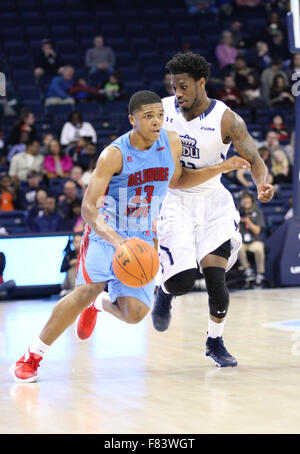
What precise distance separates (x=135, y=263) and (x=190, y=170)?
1.10 m

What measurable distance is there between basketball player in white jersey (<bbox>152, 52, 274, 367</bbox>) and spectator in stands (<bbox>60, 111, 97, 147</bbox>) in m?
7.45

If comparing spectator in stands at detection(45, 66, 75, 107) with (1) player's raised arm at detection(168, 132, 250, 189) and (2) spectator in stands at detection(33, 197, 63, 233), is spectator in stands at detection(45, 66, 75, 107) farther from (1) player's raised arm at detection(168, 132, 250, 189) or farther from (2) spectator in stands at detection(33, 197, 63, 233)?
(1) player's raised arm at detection(168, 132, 250, 189)

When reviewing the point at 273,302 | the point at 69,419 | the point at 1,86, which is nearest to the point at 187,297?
the point at 273,302

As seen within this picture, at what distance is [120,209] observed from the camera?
5.18 meters

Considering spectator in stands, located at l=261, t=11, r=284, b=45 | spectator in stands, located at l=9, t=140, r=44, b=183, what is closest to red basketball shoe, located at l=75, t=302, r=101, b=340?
spectator in stands, located at l=9, t=140, r=44, b=183

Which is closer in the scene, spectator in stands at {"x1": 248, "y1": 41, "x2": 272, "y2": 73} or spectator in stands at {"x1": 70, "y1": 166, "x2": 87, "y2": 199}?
spectator in stands at {"x1": 70, "y1": 166, "x2": 87, "y2": 199}

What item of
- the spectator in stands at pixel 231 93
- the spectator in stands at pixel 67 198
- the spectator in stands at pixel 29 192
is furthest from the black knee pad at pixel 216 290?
the spectator in stands at pixel 231 93

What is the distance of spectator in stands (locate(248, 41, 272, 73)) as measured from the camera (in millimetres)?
16594

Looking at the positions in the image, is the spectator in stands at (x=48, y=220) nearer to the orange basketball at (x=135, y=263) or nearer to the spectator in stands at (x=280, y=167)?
the spectator in stands at (x=280, y=167)

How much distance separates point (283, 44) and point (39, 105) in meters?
5.56

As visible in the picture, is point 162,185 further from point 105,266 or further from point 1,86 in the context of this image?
point 1,86

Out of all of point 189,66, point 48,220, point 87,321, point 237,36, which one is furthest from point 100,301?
point 237,36

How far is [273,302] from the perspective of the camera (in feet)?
32.0

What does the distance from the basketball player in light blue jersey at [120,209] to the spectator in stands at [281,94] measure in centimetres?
1034
